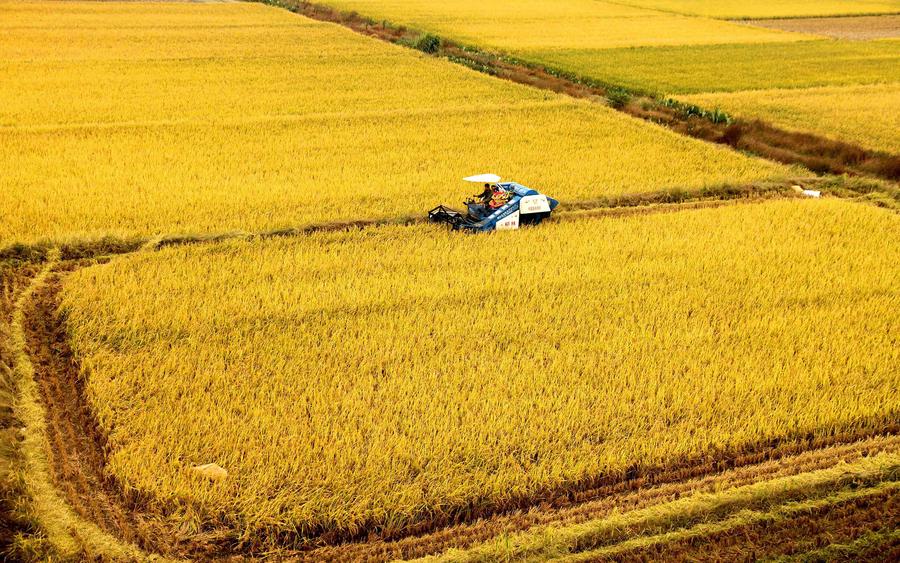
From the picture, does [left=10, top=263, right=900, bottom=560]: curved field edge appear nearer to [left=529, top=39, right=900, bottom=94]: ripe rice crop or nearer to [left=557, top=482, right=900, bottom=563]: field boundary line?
[left=557, top=482, right=900, bottom=563]: field boundary line

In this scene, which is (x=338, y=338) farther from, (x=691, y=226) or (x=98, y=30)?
(x=98, y=30)

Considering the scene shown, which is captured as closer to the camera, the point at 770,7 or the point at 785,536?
the point at 785,536

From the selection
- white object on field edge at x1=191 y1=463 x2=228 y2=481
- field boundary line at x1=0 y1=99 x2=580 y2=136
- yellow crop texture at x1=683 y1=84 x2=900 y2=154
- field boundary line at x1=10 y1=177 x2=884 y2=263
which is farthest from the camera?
yellow crop texture at x1=683 y1=84 x2=900 y2=154

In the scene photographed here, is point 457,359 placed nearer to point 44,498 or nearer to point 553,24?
point 44,498

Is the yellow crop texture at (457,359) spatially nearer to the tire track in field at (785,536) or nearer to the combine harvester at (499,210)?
the combine harvester at (499,210)

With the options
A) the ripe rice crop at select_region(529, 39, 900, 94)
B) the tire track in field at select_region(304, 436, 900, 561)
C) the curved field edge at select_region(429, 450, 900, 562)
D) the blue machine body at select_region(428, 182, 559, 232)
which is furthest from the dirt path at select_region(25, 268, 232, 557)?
the ripe rice crop at select_region(529, 39, 900, 94)

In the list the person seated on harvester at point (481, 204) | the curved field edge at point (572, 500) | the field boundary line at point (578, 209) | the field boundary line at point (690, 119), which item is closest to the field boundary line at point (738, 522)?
the curved field edge at point (572, 500)

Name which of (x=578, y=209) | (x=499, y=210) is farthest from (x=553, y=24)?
(x=499, y=210)
